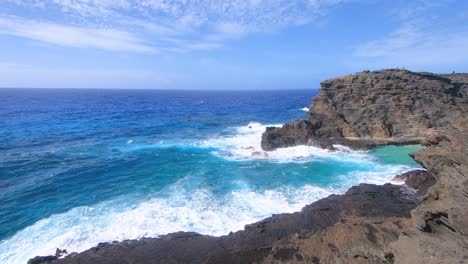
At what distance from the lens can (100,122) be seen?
64.2 metres

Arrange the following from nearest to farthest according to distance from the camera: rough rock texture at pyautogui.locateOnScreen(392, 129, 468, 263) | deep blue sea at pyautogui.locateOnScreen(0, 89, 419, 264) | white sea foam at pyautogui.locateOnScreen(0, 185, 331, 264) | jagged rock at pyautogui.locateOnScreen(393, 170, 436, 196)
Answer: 1. rough rock texture at pyautogui.locateOnScreen(392, 129, 468, 263)
2. white sea foam at pyautogui.locateOnScreen(0, 185, 331, 264)
3. deep blue sea at pyautogui.locateOnScreen(0, 89, 419, 264)
4. jagged rock at pyautogui.locateOnScreen(393, 170, 436, 196)

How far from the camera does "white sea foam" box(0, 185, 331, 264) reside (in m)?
18.2

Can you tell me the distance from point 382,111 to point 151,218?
34.8m

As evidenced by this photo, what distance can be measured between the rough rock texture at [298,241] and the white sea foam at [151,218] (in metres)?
2.02

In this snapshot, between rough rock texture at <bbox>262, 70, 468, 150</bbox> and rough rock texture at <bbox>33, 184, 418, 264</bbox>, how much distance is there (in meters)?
20.7

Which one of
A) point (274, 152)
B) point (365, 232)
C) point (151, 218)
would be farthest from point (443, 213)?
point (274, 152)

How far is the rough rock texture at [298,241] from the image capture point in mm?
13859

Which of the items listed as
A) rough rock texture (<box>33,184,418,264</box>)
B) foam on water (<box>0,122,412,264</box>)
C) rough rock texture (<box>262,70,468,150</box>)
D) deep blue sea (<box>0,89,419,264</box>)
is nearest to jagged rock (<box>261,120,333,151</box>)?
rough rock texture (<box>262,70,468,150</box>)

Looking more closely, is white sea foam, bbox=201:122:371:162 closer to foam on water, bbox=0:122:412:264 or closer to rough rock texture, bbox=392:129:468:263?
foam on water, bbox=0:122:412:264

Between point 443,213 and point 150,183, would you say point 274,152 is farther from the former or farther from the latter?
point 443,213

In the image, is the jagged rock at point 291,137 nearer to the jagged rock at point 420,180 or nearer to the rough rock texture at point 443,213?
the jagged rock at point 420,180

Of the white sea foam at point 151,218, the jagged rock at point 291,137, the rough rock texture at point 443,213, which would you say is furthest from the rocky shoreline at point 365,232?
the jagged rock at point 291,137

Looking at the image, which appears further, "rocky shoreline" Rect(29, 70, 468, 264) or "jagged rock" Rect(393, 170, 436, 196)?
"jagged rock" Rect(393, 170, 436, 196)

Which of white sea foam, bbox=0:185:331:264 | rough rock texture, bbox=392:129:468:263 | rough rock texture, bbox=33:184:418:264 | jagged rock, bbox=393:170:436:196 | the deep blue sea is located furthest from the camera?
jagged rock, bbox=393:170:436:196
